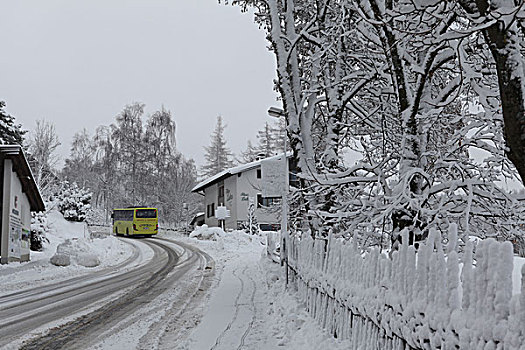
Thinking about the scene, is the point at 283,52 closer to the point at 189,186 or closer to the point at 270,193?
the point at 270,193

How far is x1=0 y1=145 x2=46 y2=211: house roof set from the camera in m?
23.3

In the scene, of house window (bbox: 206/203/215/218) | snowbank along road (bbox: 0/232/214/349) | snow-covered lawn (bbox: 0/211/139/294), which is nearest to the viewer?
snowbank along road (bbox: 0/232/214/349)

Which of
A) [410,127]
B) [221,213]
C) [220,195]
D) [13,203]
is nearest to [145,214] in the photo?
[220,195]

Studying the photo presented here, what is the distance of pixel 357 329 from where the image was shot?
18.1 ft

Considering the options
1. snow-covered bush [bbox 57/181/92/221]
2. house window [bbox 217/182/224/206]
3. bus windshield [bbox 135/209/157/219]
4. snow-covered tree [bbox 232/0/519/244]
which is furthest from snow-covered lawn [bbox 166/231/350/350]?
house window [bbox 217/182/224/206]

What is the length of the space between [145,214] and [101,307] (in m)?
42.2

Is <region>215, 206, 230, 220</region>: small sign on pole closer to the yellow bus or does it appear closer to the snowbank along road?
the yellow bus

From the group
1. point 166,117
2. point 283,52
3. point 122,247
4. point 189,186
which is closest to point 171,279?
point 283,52

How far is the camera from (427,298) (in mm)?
3727

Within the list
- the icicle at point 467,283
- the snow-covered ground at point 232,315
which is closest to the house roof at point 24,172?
the snow-covered ground at point 232,315

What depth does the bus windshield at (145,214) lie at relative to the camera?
53.2 metres

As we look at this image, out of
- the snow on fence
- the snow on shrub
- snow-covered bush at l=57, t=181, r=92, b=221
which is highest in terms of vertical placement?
snow-covered bush at l=57, t=181, r=92, b=221

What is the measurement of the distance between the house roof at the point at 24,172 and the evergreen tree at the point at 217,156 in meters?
52.2

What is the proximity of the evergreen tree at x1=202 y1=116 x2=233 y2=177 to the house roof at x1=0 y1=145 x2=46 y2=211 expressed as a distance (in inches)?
2054
